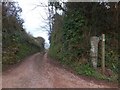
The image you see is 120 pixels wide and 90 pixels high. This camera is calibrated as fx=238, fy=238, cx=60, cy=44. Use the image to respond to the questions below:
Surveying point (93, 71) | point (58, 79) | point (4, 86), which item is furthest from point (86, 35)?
point (4, 86)

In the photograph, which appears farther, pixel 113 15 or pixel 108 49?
pixel 113 15

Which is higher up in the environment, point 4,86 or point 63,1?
point 63,1

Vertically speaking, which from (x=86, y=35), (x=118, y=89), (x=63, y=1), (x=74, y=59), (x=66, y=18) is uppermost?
(x=63, y=1)

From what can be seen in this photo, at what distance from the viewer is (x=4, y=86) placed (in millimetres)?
9875

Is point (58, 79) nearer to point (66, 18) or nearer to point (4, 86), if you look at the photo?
point (4, 86)

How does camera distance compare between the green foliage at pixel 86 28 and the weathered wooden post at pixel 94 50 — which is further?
the green foliage at pixel 86 28

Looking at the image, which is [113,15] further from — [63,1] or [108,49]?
[63,1]

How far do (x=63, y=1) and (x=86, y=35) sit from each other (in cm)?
432

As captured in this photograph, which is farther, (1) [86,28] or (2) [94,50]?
(1) [86,28]

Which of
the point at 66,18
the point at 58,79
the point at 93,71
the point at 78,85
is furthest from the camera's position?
the point at 66,18

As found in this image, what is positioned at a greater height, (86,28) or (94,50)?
(86,28)

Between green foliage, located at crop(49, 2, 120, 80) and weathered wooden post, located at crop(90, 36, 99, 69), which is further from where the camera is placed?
green foliage, located at crop(49, 2, 120, 80)

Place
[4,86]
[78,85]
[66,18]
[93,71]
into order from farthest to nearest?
1. [66,18]
2. [93,71]
3. [78,85]
4. [4,86]

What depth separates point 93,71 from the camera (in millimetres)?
13500
